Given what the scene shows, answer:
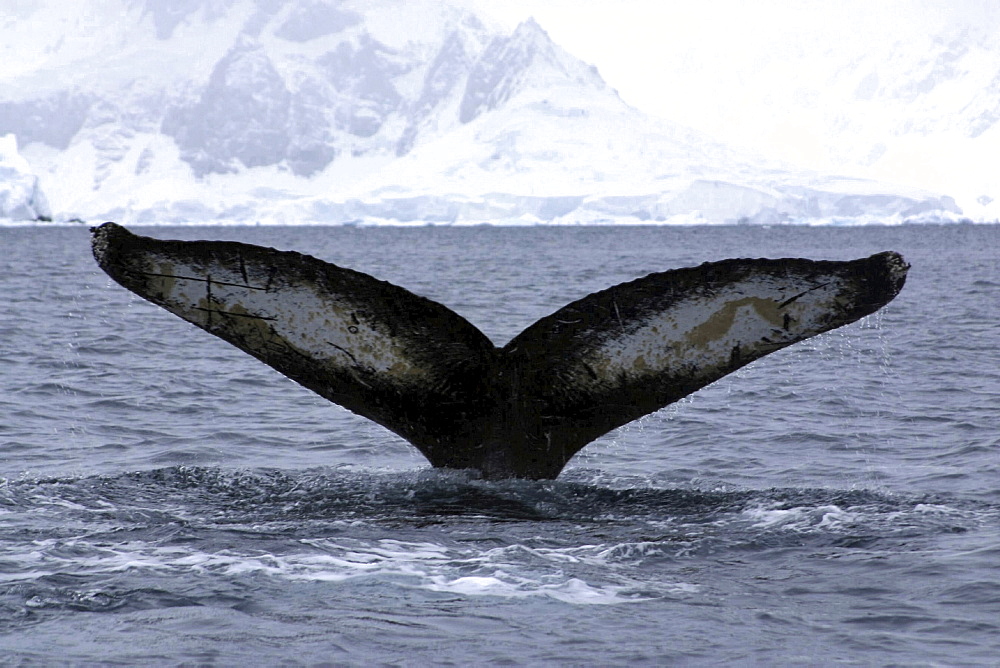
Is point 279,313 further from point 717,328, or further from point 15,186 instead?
point 15,186

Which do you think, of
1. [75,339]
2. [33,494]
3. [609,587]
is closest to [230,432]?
[33,494]

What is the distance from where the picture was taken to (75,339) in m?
15.9

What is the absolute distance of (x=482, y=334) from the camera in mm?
4887

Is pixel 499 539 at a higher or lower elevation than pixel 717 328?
lower

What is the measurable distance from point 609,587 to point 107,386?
8008mm

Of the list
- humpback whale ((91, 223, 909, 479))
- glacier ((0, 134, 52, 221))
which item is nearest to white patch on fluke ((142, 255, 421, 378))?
humpback whale ((91, 223, 909, 479))

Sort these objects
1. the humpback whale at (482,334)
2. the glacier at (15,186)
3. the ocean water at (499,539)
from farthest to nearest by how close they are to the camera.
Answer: the glacier at (15,186)
the humpback whale at (482,334)
the ocean water at (499,539)

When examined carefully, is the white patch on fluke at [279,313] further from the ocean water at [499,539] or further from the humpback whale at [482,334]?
the ocean water at [499,539]

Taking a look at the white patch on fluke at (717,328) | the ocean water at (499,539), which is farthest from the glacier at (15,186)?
the white patch on fluke at (717,328)

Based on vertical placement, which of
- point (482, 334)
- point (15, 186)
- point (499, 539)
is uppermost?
point (15, 186)

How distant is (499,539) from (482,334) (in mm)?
979

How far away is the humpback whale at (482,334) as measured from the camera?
4664 mm

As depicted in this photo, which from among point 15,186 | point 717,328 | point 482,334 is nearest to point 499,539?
point 482,334

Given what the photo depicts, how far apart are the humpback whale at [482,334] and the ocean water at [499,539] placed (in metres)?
0.65
